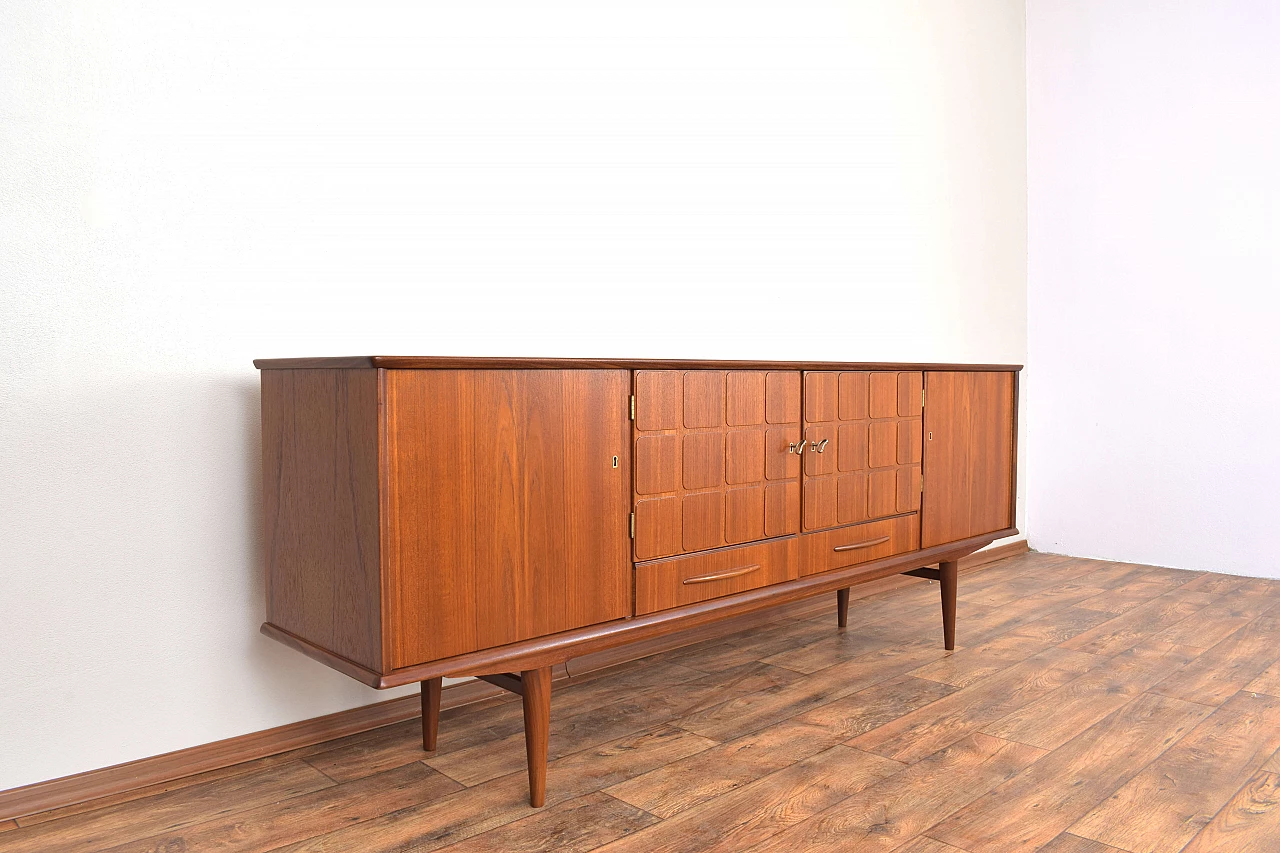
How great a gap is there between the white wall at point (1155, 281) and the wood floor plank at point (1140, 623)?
2.04 feet

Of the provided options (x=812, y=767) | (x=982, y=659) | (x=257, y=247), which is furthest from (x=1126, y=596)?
(x=257, y=247)

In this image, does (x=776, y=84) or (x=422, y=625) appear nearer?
(x=422, y=625)

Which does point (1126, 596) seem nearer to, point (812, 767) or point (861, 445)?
point (861, 445)

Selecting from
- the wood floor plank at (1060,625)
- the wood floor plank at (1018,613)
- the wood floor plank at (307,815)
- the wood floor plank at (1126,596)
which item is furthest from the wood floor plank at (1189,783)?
the wood floor plank at (307,815)

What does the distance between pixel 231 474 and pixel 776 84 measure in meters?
2.06

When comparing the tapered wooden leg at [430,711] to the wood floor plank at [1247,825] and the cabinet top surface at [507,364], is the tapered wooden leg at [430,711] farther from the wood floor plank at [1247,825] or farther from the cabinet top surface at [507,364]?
the wood floor plank at [1247,825]

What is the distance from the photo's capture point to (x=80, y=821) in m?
1.58

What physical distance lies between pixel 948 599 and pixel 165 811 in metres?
1.95

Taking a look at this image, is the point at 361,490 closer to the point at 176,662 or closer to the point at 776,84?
the point at 176,662

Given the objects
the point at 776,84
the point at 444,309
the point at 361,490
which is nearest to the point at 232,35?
the point at 444,309

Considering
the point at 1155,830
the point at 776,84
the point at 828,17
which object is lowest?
the point at 1155,830

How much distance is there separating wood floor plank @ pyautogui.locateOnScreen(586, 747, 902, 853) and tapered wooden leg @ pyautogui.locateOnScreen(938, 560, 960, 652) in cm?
84

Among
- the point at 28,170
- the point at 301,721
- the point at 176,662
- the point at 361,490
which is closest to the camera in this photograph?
the point at 361,490

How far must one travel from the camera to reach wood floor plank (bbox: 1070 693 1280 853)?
1.52 m
